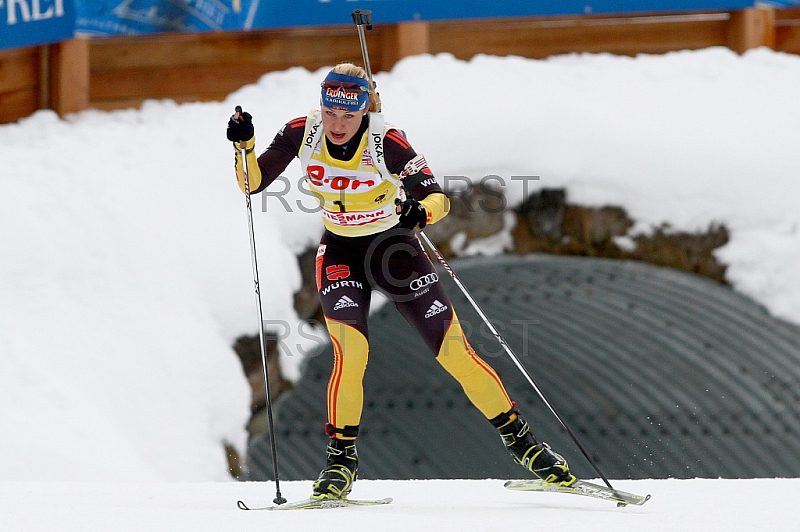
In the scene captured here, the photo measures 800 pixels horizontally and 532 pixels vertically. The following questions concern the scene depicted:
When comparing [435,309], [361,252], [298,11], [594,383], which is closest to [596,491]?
[435,309]

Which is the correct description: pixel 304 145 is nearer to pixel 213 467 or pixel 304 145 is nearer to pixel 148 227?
pixel 213 467

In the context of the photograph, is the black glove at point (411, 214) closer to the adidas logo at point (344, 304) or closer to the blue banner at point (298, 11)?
the adidas logo at point (344, 304)

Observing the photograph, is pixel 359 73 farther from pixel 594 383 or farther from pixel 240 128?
pixel 594 383

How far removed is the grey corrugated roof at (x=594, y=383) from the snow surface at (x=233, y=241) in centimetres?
56

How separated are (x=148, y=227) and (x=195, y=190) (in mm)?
885

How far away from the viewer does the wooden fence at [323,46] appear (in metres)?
9.81

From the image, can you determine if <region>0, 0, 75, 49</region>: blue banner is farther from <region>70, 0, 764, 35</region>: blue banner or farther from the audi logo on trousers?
the audi logo on trousers

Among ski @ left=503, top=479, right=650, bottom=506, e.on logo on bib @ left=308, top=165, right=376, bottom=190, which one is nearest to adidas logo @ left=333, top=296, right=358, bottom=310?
→ e.on logo on bib @ left=308, top=165, right=376, bottom=190

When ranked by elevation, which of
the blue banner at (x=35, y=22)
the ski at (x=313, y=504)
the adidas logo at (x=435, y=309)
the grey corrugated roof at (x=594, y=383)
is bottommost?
the grey corrugated roof at (x=594, y=383)

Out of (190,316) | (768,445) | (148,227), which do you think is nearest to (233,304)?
(190,316)

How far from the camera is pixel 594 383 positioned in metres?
10.1

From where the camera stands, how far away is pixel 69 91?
9.42 m

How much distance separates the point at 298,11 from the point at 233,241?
3373 millimetres

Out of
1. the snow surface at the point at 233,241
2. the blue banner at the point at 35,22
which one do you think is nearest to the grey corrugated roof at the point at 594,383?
the snow surface at the point at 233,241
